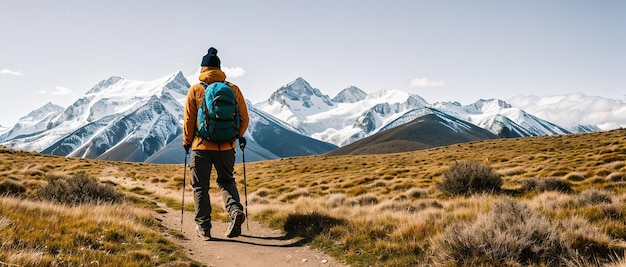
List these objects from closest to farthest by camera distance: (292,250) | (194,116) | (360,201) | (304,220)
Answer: (292,250), (194,116), (304,220), (360,201)

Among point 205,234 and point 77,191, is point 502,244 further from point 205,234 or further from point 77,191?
point 77,191

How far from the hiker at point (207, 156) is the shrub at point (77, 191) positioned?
4.92m

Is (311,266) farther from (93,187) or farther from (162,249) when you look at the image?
(93,187)

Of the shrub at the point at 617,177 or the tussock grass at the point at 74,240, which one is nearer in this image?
the tussock grass at the point at 74,240

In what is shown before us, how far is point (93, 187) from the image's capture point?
41.5ft

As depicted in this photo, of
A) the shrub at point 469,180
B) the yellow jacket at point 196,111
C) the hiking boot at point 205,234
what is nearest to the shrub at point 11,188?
the hiking boot at point 205,234

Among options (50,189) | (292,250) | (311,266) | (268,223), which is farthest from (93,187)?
(311,266)

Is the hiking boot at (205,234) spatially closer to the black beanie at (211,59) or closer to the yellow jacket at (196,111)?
the yellow jacket at (196,111)

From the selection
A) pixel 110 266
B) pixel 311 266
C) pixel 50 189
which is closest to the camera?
pixel 110 266

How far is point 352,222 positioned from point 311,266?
2125 millimetres

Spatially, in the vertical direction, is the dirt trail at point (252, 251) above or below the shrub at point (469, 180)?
below

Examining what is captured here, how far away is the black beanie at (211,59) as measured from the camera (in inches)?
342

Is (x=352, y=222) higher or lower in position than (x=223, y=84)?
lower

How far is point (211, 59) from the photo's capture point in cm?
872
